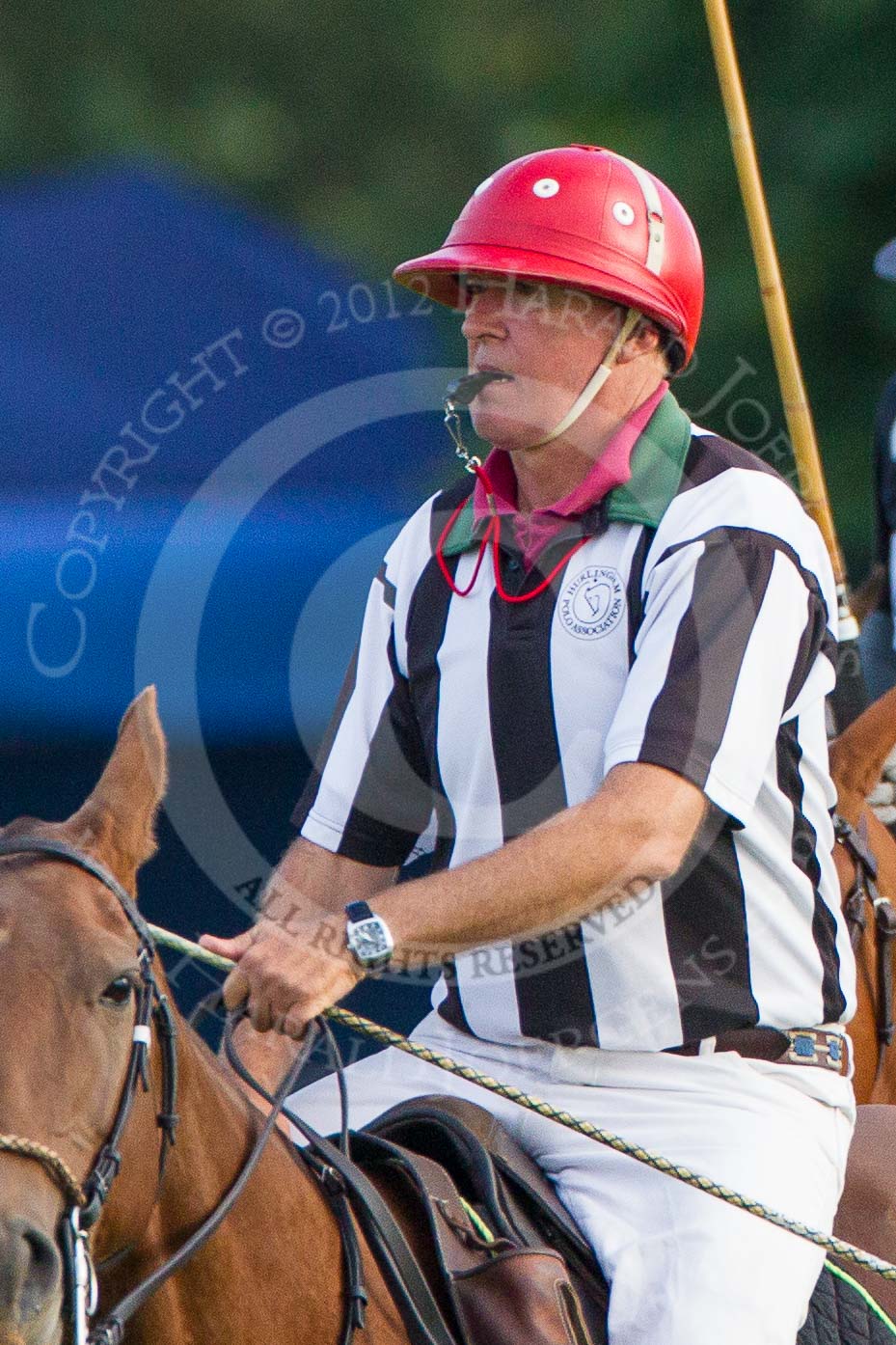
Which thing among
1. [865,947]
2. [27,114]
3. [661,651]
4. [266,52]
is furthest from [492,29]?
[661,651]

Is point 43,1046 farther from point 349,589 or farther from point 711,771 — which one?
point 349,589

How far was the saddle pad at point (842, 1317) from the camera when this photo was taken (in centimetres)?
243

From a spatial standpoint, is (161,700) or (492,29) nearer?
Result: (161,700)

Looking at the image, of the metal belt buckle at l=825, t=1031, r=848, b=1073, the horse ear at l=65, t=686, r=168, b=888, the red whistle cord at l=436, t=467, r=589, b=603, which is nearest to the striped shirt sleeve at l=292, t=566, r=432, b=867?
the red whistle cord at l=436, t=467, r=589, b=603

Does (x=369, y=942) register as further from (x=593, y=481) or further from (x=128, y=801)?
(x=593, y=481)

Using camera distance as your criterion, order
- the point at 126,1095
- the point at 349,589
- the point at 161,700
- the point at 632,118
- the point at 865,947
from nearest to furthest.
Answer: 1. the point at 126,1095
2. the point at 865,947
3. the point at 161,700
4. the point at 349,589
5. the point at 632,118

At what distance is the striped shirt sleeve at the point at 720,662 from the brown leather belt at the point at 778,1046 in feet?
1.00

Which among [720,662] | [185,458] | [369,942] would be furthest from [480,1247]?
[185,458]

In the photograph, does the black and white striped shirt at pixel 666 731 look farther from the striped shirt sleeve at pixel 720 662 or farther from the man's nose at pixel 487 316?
the man's nose at pixel 487 316

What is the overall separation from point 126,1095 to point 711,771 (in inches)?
34.5

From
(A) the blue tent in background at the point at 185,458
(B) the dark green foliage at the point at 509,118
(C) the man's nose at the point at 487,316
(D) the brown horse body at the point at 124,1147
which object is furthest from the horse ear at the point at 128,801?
(B) the dark green foliage at the point at 509,118

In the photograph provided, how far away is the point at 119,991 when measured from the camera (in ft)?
5.97

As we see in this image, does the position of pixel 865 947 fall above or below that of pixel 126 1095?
above

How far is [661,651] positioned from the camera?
2410 mm
